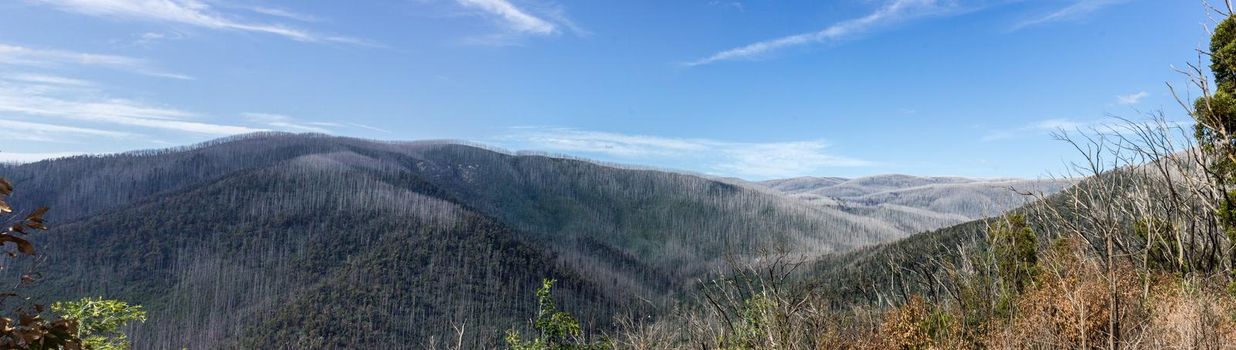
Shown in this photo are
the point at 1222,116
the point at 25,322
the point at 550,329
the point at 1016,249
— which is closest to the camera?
the point at 25,322

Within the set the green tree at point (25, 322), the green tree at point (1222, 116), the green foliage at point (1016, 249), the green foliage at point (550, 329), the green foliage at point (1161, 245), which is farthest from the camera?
the green foliage at point (1016, 249)

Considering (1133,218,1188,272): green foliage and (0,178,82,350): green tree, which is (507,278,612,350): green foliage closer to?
(0,178,82,350): green tree

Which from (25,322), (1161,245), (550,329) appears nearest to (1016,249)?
(1161,245)

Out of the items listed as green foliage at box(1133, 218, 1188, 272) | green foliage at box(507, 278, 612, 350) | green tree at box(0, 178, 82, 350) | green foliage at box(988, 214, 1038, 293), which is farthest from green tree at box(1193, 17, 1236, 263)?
green tree at box(0, 178, 82, 350)

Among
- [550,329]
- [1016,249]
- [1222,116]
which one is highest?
[1222,116]

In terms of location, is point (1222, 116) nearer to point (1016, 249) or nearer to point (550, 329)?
point (1016, 249)

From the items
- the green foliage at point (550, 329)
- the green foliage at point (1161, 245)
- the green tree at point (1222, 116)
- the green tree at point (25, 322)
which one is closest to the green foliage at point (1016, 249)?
the green foliage at point (1161, 245)

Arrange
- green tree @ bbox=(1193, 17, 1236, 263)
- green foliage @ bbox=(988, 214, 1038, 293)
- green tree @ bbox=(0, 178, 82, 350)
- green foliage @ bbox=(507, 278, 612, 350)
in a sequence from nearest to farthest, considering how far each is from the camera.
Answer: green tree @ bbox=(0, 178, 82, 350) → green tree @ bbox=(1193, 17, 1236, 263) → green foliage @ bbox=(507, 278, 612, 350) → green foliage @ bbox=(988, 214, 1038, 293)

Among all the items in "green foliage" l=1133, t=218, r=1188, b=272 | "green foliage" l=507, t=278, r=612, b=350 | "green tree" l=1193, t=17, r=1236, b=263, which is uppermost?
"green tree" l=1193, t=17, r=1236, b=263

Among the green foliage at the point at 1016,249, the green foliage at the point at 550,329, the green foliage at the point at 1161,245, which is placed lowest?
the green foliage at the point at 550,329

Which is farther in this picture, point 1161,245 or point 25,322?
point 1161,245

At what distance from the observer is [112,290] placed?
17388 centimetres

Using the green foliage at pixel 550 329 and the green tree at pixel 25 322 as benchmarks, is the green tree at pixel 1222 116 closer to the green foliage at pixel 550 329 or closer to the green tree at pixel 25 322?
the green foliage at pixel 550 329

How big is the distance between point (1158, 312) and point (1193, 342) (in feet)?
10.7
